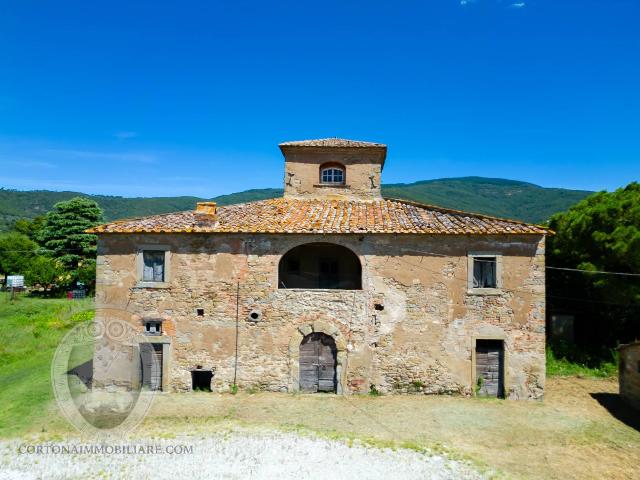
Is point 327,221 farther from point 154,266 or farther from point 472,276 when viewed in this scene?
point 154,266

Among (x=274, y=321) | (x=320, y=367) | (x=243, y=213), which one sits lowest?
(x=320, y=367)

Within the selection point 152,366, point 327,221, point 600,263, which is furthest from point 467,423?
point 600,263

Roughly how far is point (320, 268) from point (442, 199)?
136 meters

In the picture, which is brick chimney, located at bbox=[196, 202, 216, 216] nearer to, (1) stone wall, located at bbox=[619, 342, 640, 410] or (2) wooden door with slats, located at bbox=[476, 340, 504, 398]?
(2) wooden door with slats, located at bbox=[476, 340, 504, 398]

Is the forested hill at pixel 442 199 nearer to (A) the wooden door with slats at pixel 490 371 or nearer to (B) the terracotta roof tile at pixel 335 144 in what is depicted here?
(B) the terracotta roof tile at pixel 335 144

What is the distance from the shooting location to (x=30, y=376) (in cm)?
1484

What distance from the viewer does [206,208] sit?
14.8m

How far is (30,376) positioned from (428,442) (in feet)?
47.7

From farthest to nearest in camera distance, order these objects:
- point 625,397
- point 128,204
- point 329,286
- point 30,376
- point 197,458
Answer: point 128,204
point 329,286
point 30,376
point 625,397
point 197,458

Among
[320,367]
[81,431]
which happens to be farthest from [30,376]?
[320,367]

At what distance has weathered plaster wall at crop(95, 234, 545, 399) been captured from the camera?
1332 centimetres

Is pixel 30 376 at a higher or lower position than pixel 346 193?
lower

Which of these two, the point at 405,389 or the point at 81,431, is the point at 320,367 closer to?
the point at 405,389

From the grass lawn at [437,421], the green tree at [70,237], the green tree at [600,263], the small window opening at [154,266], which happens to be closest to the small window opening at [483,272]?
the grass lawn at [437,421]
